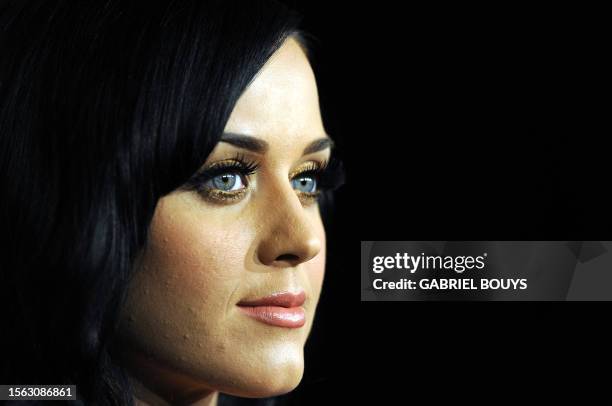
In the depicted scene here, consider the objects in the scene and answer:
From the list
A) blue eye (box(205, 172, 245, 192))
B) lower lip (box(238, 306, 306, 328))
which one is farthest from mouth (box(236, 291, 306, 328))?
blue eye (box(205, 172, 245, 192))

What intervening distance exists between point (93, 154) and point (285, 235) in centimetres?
38

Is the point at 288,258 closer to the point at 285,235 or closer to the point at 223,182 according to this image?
the point at 285,235

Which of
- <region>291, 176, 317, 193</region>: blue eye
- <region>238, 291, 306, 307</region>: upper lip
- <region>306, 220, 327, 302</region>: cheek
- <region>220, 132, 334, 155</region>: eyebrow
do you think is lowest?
<region>238, 291, 306, 307</region>: upper lip

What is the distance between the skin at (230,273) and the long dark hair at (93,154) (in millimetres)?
42

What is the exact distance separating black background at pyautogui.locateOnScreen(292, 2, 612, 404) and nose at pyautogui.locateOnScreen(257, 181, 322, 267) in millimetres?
757

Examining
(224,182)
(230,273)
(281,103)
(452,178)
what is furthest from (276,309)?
(452,178)

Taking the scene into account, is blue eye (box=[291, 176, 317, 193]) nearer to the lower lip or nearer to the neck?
the lower lip

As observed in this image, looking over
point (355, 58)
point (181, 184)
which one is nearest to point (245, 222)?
point (181, 184)

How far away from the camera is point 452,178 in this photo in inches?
97.8

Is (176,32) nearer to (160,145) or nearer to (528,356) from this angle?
(160,145)

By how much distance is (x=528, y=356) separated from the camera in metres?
→ 2.49

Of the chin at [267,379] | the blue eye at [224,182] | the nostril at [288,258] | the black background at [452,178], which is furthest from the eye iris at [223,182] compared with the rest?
the black background at [452,178]

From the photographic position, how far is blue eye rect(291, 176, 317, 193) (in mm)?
1907

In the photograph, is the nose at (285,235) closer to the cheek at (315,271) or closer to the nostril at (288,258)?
the nostril at (288,258)
